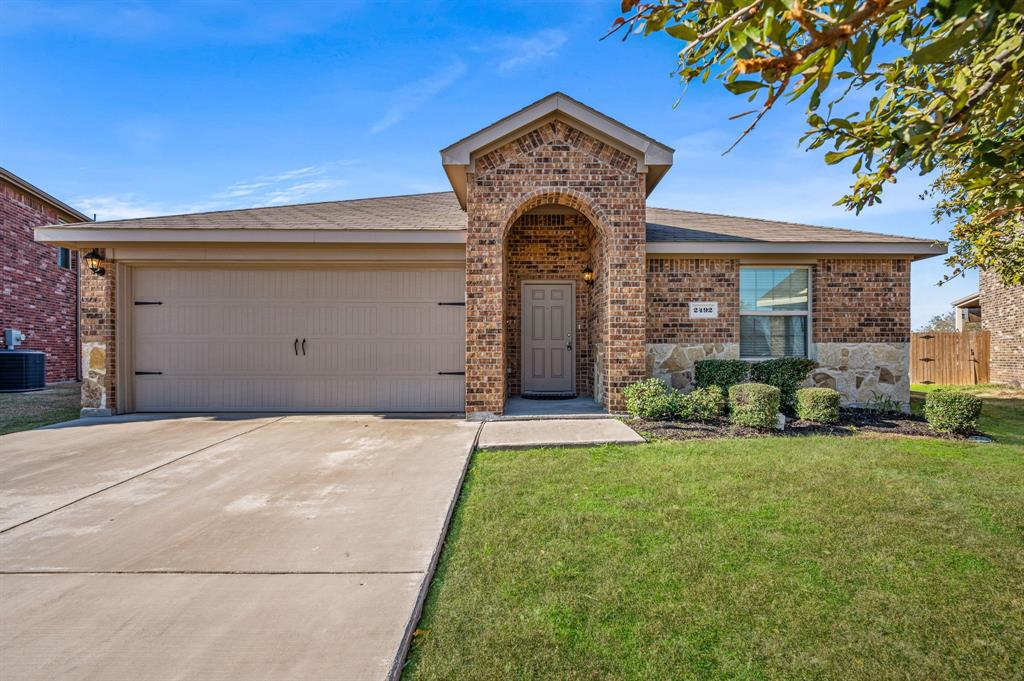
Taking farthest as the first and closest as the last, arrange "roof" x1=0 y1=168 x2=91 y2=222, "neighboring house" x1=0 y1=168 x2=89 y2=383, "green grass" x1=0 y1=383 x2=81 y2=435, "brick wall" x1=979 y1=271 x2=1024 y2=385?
"brick wall" x1=979 y1=271 x2=1024 y2=385 → "neighboring house" x1=0 y1=168 x2=89 y2=383 → "roof" x1=0 y1=168 x2=91 y2=222 → "green grass" x1=0 y1=383 x2=81 y2=435

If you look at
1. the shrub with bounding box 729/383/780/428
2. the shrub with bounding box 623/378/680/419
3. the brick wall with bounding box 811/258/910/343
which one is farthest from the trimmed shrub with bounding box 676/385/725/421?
the brick wall with bounding box 811/258/910/343

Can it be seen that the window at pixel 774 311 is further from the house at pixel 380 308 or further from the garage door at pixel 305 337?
the garage door at pixel 305 337

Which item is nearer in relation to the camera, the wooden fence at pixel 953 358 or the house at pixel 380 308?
the house at pixel 380 308

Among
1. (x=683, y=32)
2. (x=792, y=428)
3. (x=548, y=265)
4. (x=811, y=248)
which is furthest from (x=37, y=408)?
(x=811, y=248)

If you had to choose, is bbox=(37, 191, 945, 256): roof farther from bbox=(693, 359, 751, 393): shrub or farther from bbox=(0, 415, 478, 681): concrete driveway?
bbox=(0, 415, 478, 681): concrete driveway

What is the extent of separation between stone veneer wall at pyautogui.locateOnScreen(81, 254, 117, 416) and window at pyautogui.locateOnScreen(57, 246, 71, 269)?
9.66 metres

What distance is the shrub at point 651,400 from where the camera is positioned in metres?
6.33

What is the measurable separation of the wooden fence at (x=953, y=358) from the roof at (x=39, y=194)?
25.9m

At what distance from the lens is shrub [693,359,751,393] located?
714 cm

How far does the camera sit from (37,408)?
8531 mm

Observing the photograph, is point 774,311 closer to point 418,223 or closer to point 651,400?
point 651,400

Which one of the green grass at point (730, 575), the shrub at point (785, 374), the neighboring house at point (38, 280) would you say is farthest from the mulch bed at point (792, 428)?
the neighboring house at point (38, 280)

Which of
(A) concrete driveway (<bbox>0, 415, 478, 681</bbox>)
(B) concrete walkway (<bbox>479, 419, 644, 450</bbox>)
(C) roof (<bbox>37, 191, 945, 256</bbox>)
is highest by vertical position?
(C) roof (<bbox>37, 191, 945, 256</bbox>)

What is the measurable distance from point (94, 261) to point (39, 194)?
9230mm
